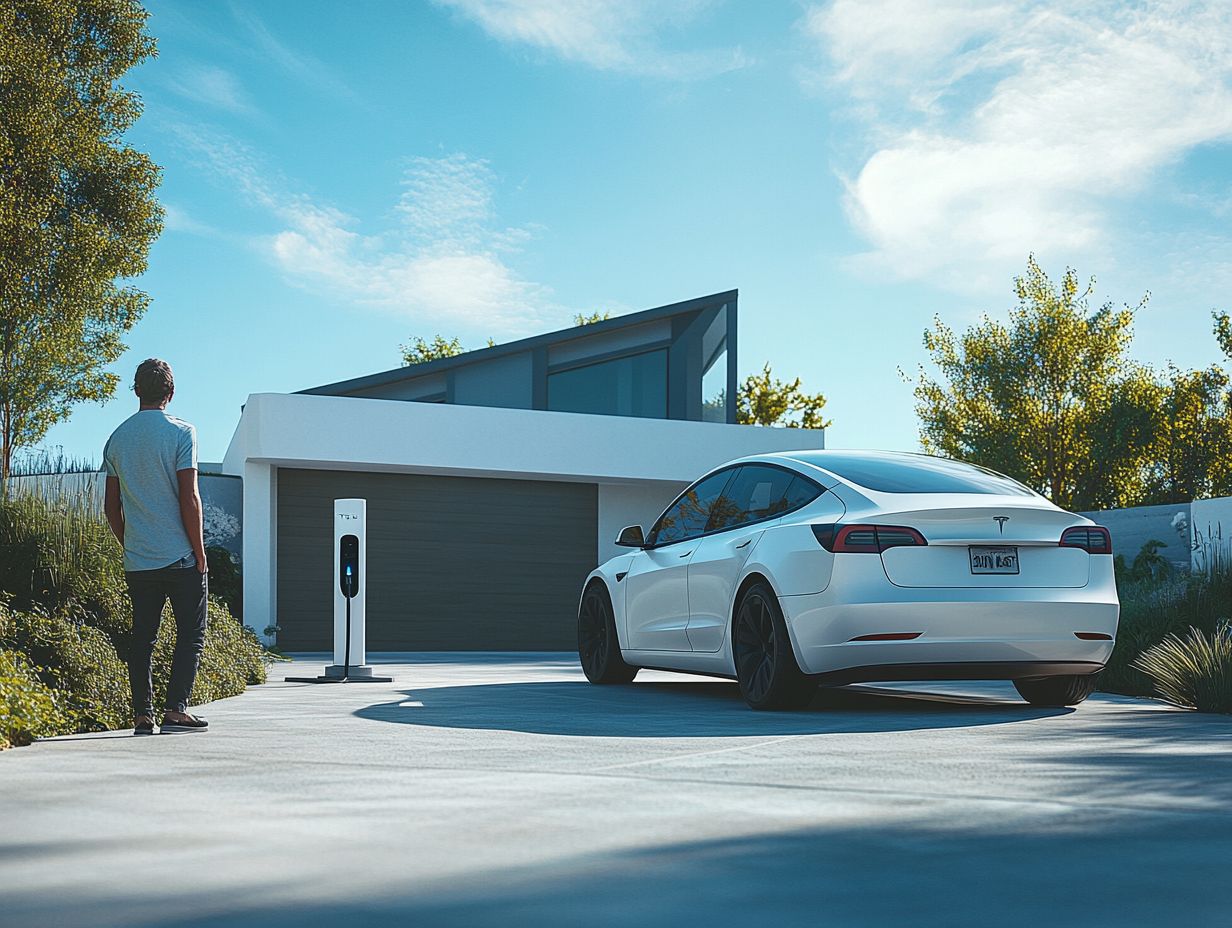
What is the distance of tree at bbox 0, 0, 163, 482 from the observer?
24.8 metres

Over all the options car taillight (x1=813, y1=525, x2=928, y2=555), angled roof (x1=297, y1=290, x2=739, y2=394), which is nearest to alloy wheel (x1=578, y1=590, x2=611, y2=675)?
car taillight (x1=813, y1=525, x2=928, y2=555)

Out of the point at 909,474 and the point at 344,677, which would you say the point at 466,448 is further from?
the point at 909,474

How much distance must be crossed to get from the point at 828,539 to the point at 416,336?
59.8 meters

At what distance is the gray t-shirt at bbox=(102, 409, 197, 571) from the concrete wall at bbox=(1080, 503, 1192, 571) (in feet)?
69.0

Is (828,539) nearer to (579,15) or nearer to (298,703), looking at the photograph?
(298,703)

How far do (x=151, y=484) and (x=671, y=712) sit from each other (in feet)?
10.4

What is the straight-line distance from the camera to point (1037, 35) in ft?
81.4

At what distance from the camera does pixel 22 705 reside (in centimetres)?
636

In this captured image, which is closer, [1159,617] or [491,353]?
[1159,617]

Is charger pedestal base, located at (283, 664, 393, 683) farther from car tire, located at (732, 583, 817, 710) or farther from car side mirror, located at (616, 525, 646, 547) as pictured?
car tire, located at (732, 583, 817, 710)

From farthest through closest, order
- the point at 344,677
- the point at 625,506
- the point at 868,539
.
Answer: the point at 625,506, the point at 344,677, the point at 868,539

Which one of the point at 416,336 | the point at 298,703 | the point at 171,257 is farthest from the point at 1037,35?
the point at 416,336

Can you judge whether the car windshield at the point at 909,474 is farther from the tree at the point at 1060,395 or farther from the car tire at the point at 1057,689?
the tree at the point at 1060,395

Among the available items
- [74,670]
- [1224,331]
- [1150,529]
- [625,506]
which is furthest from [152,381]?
[1224,331]
